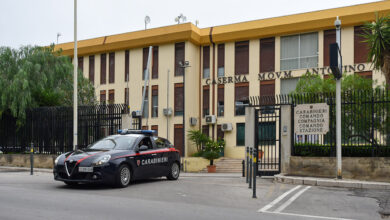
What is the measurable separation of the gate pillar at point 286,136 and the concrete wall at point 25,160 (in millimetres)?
10302

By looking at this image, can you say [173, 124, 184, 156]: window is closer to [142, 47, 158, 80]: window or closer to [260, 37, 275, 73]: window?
[142, 47, 158, 80]: window

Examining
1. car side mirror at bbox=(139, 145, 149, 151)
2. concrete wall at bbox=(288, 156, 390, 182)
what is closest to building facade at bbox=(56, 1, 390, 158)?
concrete wall at bbox=(288, 156, 390, 182)

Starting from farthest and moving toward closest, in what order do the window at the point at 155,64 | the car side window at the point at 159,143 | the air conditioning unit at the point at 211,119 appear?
the window at the point at 155,64, the air conditioning unit at the point at 211,119, the car side window at the point at 159,143

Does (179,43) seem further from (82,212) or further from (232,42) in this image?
(82,212)

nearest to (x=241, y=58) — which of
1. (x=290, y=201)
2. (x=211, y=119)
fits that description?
(x=211, y=119)

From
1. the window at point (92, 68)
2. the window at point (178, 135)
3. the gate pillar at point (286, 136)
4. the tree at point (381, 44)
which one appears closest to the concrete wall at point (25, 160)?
the gate pillar at point (286, 136)

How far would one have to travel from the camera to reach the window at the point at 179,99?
34.3 metres

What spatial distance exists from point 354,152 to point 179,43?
22.2 m

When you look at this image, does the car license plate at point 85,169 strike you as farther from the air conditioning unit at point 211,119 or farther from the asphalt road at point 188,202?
the air conditioning unit at point 211,119

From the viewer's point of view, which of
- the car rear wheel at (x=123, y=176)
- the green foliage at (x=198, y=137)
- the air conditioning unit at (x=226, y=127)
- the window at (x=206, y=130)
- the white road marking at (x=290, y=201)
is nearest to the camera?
the white road marking at (x=290, y=201)

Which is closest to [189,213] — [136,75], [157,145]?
[157,145]

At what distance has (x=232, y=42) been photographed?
3359 cm

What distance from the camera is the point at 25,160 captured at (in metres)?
20.7

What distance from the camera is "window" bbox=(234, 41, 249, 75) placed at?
109ft
